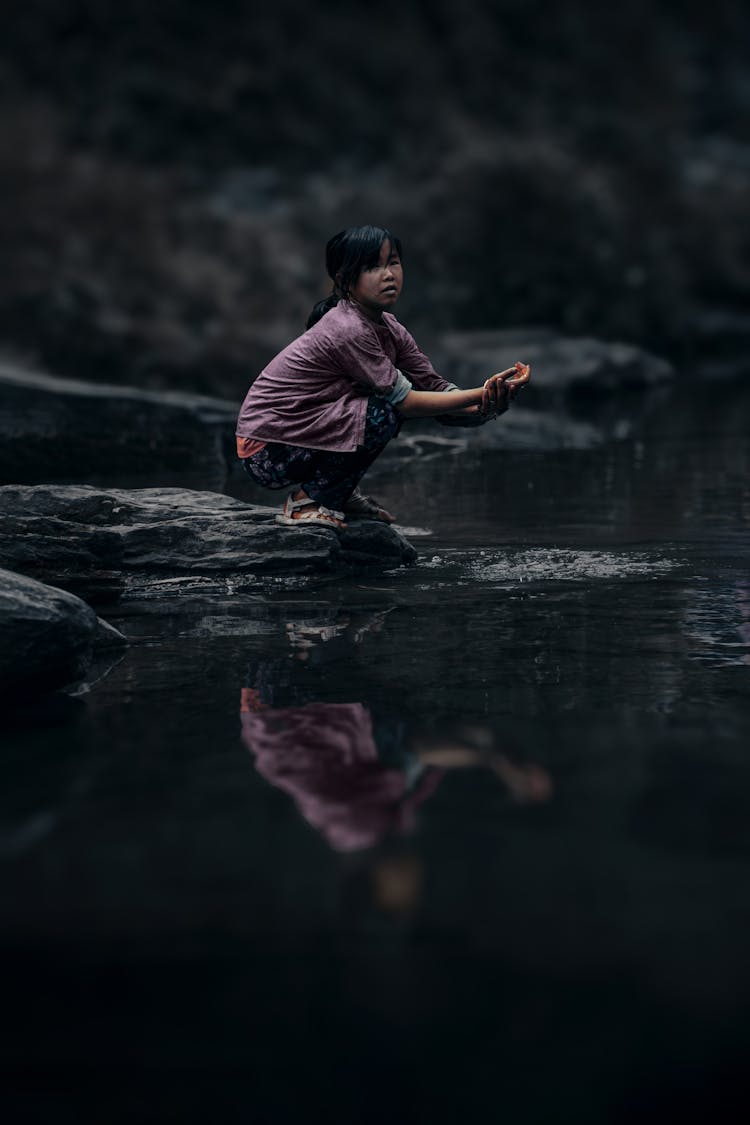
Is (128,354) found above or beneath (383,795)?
above

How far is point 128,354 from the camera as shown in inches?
599

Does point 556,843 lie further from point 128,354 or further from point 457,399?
point 128,354

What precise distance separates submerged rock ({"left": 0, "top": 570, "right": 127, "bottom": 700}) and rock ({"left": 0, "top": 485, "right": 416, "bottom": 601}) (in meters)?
1.31

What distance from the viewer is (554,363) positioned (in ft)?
48.8

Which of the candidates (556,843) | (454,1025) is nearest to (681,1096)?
(454,1025)

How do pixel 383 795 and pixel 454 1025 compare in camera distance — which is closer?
pixel 454 1025

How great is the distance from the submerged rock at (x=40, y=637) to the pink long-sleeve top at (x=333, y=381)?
1643 millimetres

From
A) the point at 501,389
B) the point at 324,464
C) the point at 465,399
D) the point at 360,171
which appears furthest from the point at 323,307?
the point at 360,171

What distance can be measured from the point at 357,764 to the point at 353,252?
254 cm

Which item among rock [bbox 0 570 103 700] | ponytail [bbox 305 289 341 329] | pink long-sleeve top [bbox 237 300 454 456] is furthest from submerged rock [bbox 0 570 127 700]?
ponytail [bbox 305 289 341 329]

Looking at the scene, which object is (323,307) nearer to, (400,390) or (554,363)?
(400,390)

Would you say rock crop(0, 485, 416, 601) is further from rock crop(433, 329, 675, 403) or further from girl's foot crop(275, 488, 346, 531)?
rock crop(433, 329, 675, 403)

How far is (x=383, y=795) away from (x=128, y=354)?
12878 millimetres

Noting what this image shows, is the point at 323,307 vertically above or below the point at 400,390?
above
